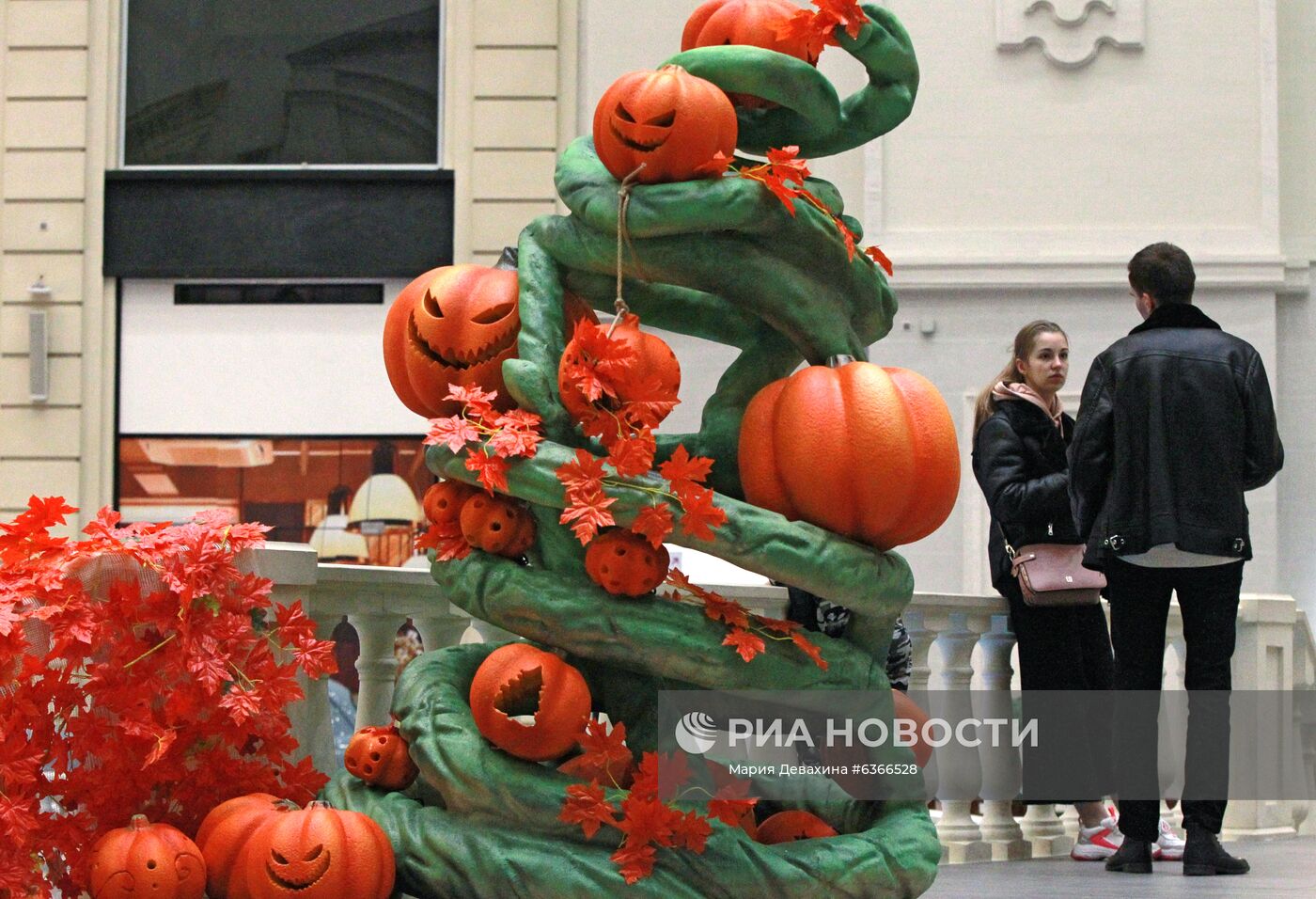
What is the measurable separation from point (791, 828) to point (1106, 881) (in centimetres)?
150

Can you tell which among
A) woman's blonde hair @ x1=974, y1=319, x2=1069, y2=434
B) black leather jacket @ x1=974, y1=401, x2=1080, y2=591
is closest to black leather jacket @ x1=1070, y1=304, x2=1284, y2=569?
black leather jacket @ x1=974, y1=401, x2=1080, y2=591

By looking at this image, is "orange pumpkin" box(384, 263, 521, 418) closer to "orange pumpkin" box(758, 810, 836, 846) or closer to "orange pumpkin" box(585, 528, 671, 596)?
"orange pumpkin" box(585, 528, 671, 596)

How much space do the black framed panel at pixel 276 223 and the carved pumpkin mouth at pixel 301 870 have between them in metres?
7.73

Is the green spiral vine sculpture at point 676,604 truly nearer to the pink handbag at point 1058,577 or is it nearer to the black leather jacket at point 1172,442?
the black leather jacket at point 1172,442

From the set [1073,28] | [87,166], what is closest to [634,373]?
[1073,28]

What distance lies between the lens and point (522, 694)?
287 centimetres

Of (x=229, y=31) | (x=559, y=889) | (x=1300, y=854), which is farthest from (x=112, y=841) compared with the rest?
(x=229, y=31)

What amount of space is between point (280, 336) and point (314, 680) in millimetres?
6993

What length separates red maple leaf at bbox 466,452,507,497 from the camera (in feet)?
9.20

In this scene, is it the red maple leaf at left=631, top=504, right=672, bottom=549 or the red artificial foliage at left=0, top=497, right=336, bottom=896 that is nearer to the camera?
the red maple leaf at left=631, top=504, right=672, bottom=549

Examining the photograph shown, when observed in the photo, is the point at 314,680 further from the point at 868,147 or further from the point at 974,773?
the point at 868,147

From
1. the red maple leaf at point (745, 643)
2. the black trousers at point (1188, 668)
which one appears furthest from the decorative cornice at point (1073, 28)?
the red maple leaf at point (745, 643)

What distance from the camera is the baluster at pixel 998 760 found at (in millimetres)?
4945

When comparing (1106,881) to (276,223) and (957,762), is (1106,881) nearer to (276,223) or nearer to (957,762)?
(957,762)
